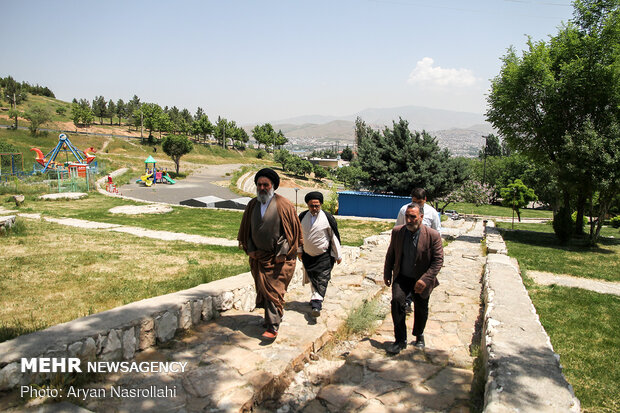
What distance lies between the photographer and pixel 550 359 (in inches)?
129

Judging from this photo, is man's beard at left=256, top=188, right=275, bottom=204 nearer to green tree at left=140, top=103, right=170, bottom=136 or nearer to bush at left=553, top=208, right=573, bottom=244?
bush at left=553, top=208, right=573, bottom=244

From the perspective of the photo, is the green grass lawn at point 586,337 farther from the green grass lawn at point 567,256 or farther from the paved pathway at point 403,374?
the green grass lawn at point 567,256

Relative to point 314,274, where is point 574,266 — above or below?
below

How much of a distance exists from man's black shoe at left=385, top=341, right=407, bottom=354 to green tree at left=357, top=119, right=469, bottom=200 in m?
25.5

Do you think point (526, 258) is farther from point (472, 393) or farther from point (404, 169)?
point (404, 169)

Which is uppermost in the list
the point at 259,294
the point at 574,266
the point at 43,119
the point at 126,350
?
the point at 43,119

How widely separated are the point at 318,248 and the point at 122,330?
2.40m

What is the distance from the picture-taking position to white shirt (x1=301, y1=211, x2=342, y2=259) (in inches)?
199

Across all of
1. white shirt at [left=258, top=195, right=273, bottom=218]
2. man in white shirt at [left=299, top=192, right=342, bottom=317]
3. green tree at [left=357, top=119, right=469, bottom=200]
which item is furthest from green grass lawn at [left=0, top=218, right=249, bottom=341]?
green tree at [left=357, top=119, right=469, bottom=200]

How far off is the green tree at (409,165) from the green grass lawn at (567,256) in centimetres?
1203

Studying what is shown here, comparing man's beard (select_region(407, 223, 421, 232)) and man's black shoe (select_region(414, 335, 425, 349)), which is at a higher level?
man's beard (select_region(407, 223, 421, 232))

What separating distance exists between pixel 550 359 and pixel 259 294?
2.83 m

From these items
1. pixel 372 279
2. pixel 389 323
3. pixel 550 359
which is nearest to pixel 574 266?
pixel 372 279

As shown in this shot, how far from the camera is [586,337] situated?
16.5ft
